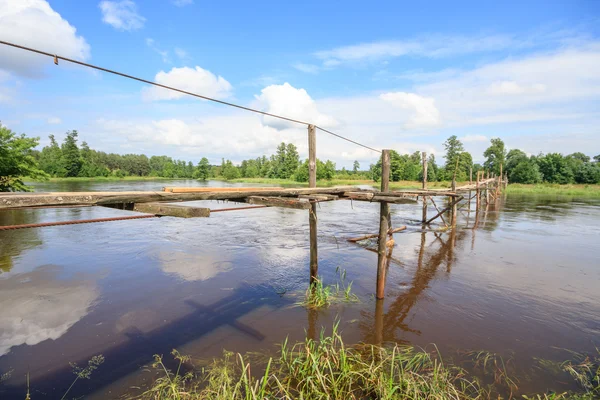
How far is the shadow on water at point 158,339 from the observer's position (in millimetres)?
4637

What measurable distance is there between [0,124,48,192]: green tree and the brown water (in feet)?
26.9

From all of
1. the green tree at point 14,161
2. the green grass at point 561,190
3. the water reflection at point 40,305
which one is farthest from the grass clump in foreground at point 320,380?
the green grass at point 561,190

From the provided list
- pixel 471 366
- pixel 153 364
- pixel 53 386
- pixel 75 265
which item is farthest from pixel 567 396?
pixel 75 265

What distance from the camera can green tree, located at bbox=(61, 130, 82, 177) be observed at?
7175 cm

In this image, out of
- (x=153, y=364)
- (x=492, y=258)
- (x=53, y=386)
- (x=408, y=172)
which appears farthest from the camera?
(x=408, y=172)

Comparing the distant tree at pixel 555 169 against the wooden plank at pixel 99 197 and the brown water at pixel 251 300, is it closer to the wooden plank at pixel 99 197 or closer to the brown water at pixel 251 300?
the brown water at pixel 251 300

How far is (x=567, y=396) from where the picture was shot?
4520 millimetres

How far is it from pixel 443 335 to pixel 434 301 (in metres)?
1.75

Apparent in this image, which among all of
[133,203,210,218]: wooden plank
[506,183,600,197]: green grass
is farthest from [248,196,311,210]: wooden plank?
[506,183,600,197]: green grass

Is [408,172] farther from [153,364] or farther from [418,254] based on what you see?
[153,364]

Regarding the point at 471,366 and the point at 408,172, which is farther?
the point at 408,172

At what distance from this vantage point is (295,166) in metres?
91.3

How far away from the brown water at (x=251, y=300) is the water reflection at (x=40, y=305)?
0.04 meters

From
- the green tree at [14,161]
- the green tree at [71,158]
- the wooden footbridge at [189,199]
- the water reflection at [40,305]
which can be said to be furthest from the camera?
the green tree at [71,158]
